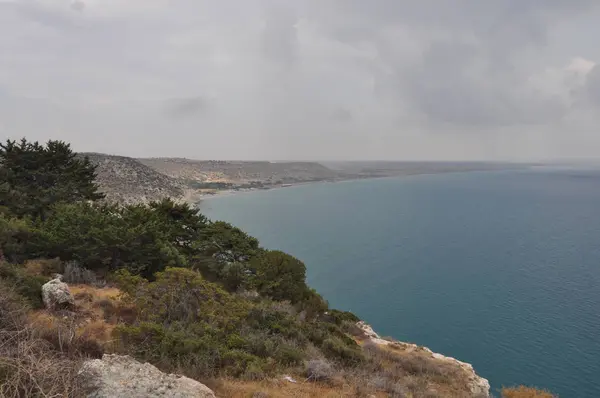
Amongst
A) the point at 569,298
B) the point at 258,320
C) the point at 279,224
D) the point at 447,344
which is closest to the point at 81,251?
the point at 258,320

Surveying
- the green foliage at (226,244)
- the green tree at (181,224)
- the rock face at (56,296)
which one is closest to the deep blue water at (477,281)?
the green foliage at (226,244)

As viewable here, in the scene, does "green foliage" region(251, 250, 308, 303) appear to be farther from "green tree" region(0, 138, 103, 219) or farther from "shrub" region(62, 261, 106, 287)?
"green tree" region(0, 138, 103, 219)

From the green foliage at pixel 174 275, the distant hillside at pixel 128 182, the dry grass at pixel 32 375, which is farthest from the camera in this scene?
the distant hillside at pixel 128 182

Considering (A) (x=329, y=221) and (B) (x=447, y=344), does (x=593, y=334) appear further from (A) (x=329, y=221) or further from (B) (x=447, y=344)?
(A) (x=329, y=221)

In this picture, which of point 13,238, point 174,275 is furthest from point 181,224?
point 174,275

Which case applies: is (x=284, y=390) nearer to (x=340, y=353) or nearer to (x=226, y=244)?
(x=340, y=353)

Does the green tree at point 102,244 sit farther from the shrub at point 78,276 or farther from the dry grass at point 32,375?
the dry grass at point 32,375

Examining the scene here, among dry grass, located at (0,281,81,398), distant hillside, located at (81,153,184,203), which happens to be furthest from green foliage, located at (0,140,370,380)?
distant hillside, located at (81,153,184,203)
